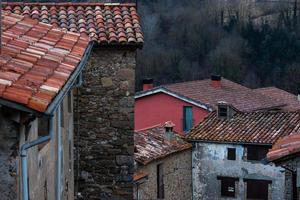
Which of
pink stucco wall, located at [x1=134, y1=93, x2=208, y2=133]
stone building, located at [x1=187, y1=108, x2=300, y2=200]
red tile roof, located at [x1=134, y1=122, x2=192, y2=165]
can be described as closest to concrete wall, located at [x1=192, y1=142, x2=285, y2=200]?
stone building, located at [x1=187, y1=108, x2=300, y2=200]

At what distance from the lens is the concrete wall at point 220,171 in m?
20.8

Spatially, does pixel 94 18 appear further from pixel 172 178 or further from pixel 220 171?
pixel 220 171

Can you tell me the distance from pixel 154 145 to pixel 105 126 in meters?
9.18

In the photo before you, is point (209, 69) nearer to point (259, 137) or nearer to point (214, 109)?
point (214, 109)

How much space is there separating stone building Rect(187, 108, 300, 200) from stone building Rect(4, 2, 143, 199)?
11.0 m

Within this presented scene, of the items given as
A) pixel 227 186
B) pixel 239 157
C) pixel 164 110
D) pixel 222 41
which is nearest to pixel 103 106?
pixel 239 157

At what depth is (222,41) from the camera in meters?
56.1

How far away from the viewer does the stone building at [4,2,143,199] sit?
9492 millimetres

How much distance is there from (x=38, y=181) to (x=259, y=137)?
51.5 feet

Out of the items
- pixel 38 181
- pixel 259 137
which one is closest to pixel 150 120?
pixel 259 137

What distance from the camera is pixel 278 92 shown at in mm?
34781

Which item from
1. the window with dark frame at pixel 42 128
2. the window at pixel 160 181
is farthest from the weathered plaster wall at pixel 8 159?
the window at pixel 160 181

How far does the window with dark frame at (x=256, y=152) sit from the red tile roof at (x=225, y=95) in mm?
4618

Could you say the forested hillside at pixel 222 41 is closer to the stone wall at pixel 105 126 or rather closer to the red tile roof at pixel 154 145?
the red tile roof at pixel 154 145
